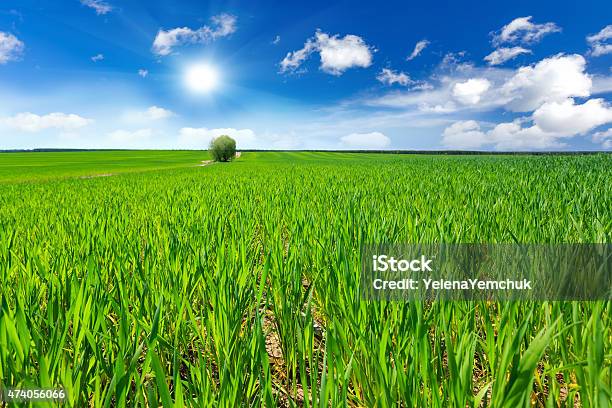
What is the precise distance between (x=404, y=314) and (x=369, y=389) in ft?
1.18

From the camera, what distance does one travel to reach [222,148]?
70875 mm

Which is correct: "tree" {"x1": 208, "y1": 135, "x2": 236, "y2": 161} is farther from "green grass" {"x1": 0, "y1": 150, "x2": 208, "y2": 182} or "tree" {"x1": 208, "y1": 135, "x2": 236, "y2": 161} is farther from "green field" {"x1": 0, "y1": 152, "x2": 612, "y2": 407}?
"green field" {"x1": 0, "y1": 152, "x2": 612, "y2": 407}

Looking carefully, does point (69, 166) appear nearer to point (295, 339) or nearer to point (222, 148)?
point (222, 148)

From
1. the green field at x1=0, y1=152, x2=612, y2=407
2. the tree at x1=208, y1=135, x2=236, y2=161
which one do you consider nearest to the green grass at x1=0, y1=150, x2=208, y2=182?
the tree at x1=208, y1=135, x2=236, y2=161

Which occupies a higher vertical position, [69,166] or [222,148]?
[222,148]

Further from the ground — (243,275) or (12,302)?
(243,275)

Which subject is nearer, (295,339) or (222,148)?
(295,339)

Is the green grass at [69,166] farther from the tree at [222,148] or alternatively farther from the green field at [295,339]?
the green field at [295,339]

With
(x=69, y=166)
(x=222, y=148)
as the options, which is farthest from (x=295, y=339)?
(x=222, y=148)

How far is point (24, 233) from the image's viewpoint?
4.32m

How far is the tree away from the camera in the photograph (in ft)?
232

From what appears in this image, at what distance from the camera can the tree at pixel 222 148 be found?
232 ft

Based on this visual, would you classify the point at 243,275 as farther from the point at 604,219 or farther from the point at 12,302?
the point at 604,219

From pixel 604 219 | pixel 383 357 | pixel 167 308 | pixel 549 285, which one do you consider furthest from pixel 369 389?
pixel 604 219
